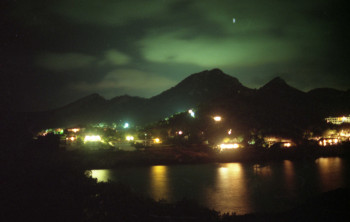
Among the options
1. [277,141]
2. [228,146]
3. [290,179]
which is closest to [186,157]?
[228,146]

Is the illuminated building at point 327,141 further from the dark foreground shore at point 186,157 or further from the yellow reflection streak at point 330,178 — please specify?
the yellow reflection streak at point 330,178

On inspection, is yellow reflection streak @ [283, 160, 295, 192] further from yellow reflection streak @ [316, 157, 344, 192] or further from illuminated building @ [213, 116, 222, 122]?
illuminated building @ [213, 116, 222, 122]

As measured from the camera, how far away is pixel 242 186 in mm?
13602

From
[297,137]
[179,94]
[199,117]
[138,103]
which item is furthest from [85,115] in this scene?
Answer: [297,137]

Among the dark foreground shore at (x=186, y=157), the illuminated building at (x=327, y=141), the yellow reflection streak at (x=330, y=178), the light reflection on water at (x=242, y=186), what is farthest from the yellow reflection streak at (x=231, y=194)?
the illuminated building at (x=327, y=141)

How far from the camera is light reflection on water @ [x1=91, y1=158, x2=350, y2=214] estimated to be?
10750 millimetres

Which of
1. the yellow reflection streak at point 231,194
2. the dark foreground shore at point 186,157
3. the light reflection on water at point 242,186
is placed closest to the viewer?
the yellow reflection streak at point 231,194

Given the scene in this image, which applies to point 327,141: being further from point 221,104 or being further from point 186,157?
point 186,157

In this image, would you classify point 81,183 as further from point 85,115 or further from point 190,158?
point 85,115

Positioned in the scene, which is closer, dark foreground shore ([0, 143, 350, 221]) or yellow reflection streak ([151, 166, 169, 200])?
dark foreground shore ([0, 143, 350, 221])

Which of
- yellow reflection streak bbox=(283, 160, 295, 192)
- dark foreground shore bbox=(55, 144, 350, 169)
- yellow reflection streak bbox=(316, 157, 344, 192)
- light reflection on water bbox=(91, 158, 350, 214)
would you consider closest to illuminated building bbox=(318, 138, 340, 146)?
dark foreground shore bbox=(55, 144, 350, 169)

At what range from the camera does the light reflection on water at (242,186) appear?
1075 centimetres

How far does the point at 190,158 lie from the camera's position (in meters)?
24.1

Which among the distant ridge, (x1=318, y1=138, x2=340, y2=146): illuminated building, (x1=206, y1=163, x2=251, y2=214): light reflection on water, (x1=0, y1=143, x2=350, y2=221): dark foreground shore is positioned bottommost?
(x1=206, y1=163, x2=251, y2=214): light reflection on water
